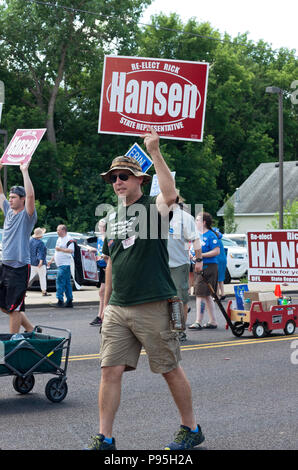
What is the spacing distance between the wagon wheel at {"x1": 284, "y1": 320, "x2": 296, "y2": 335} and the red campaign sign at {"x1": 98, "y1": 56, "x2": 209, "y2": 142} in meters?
3.02

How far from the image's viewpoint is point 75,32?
44906 mm

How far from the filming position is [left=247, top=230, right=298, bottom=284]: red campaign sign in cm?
1048

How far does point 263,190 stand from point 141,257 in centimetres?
5478

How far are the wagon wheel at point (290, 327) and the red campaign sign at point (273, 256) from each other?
1108 millimetres

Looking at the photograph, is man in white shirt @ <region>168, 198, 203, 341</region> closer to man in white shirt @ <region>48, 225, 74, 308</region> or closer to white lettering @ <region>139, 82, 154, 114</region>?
white lettering @ <region>139, 82, 154, 114</region>

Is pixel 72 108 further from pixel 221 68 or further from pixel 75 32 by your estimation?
pixel 221 68

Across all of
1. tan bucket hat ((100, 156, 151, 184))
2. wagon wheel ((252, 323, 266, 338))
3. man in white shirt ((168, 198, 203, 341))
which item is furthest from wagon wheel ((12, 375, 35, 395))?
wagon wheel ((252, 323, 266, 338))

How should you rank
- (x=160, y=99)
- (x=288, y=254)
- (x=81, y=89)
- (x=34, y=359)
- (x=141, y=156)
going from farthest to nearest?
(x=81, y=89) < (x=141, y=156) < (x=160, y=99) < (x=288, y=254) < (x=34, y=359)

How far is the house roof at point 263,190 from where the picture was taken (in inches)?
2288

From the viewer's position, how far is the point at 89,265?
1647cm

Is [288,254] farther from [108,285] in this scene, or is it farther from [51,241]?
[51,241]

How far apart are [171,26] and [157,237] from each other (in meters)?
50.9

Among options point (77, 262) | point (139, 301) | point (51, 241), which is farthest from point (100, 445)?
point (51, 241)
